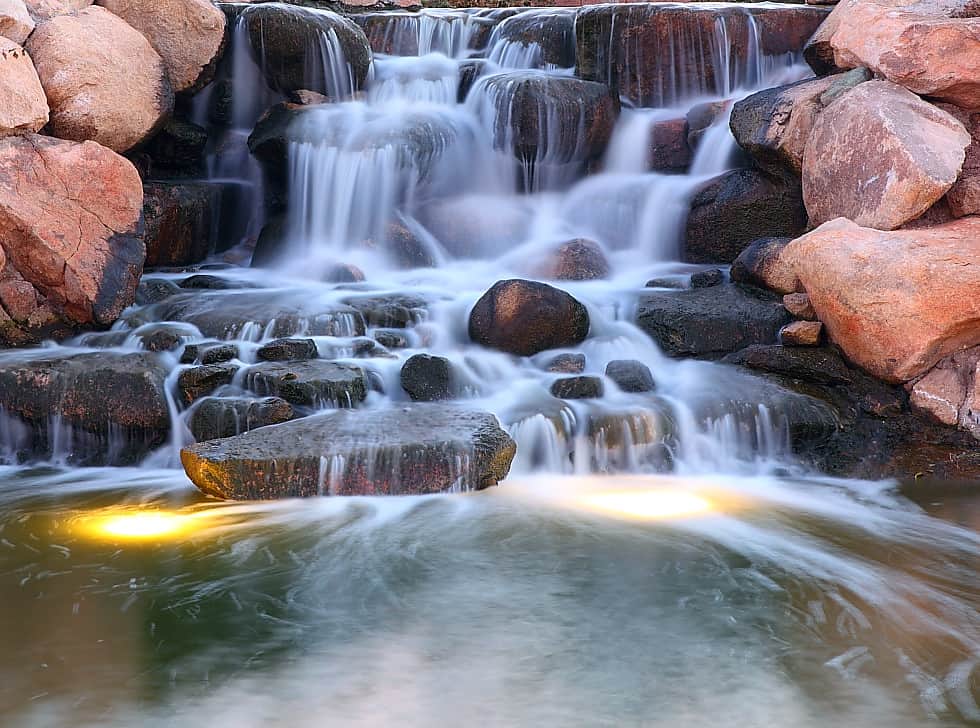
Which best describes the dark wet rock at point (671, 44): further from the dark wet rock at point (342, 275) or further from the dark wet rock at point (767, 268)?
the dark wet rock at point (342, 275)

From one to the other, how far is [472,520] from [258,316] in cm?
305

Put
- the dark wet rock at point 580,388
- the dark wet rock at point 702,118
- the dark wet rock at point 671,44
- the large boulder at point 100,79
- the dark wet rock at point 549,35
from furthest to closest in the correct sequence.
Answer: the dark wet rock at point 549,35 < the dark wet rock at point 671,44 < the dark wet rock at point 702,118 < the large boulder at point 100,79 < the dark wet rock at point 580,388

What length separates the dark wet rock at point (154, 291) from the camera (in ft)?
25.1

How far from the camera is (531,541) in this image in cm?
452

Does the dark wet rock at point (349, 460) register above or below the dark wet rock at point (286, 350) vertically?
below

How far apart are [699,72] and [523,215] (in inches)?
112

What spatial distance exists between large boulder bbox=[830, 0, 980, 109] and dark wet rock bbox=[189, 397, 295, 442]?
5265mm

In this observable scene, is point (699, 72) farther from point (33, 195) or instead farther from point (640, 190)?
point (33, 195)

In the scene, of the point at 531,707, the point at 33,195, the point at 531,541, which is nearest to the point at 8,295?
the point at 33,195

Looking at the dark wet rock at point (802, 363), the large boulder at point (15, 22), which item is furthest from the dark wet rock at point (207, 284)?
the dark wet rock at point (802, 363)

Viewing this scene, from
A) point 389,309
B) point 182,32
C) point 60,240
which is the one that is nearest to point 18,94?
point 60,240

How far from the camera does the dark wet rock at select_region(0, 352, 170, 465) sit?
5953mm

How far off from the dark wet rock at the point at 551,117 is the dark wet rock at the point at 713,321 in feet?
9.80

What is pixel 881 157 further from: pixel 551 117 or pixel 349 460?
pixel 349 460
